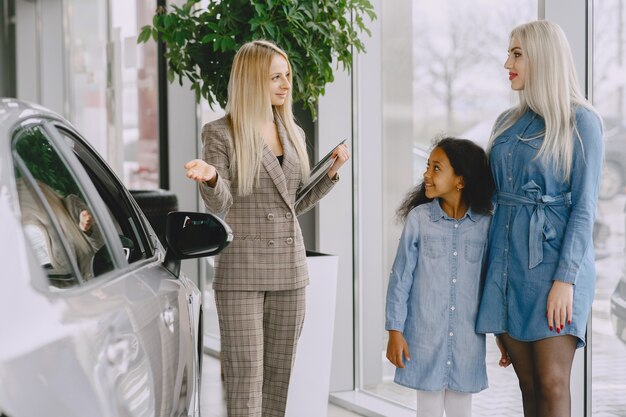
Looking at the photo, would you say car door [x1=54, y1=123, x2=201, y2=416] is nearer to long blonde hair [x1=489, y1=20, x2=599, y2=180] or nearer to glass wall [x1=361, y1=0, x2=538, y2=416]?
long blonde hair [x1=489, y1=20, x2=599, y2=180]

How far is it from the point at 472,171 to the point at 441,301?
16.2 inches

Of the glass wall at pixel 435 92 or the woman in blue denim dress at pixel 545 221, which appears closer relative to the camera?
the woman in blue denim dress at pixel 545 221

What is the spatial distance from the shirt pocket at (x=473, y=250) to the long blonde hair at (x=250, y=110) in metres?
0.72

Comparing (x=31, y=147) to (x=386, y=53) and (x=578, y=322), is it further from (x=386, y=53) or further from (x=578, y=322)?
(x=386, y=53)

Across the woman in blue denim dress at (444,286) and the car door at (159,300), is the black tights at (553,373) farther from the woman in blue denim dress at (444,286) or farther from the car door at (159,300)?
the car door at (159,300)

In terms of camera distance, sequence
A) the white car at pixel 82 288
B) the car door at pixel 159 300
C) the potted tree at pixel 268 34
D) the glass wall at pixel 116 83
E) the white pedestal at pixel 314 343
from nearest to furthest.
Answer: the white car at pixel 82 288, the car door at pixel 159 300, the potted tree at pixel 268 34, the white pedestal at pixel 314 343, the glass wall at pixel 116 83

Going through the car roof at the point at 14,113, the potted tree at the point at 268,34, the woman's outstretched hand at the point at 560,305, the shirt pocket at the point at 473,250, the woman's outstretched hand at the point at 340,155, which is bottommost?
the woman's outstretched hand at the point at 560,305

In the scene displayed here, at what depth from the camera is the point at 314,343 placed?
13.2 feet

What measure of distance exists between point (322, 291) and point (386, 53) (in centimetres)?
139

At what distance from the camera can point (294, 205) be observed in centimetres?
339

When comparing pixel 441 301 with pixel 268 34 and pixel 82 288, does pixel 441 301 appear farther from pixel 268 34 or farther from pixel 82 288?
pixel 82 288

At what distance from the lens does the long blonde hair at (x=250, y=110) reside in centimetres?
320

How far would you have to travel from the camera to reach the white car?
1.23 meters

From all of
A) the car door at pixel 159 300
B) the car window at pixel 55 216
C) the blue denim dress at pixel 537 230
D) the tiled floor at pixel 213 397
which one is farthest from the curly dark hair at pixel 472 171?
the tiled floor at pixel 213 397
